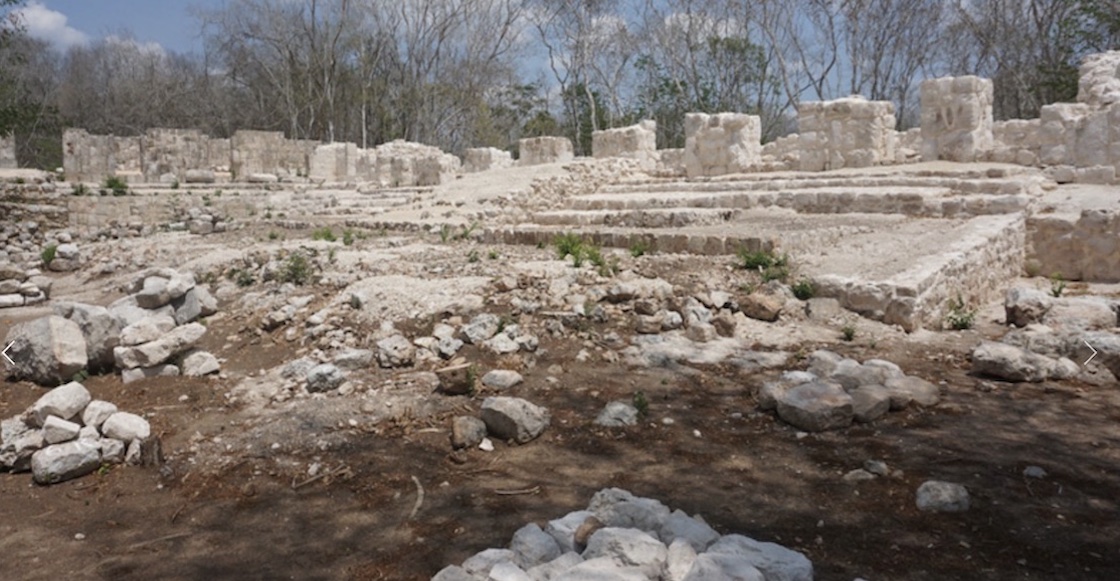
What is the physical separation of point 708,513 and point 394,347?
303cm

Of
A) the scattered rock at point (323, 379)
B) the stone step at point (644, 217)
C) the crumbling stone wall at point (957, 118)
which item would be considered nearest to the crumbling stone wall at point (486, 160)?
the stone step at point (644, 217)

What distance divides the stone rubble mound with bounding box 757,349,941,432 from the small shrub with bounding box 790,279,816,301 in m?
1.81

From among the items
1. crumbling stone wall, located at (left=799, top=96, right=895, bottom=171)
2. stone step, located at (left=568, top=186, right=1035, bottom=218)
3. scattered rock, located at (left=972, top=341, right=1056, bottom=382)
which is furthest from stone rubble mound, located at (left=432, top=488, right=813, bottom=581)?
crumbling stone wall, located at (left=799, top=96, right=895, bottom=171)

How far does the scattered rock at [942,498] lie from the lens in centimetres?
308

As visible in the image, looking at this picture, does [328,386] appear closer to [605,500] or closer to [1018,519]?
[605,500]

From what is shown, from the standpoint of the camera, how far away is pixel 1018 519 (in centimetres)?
298

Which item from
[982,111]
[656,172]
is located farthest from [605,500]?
[656,172]

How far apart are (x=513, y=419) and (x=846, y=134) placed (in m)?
12.3

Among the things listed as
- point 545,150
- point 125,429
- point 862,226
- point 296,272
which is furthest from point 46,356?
point 545,150

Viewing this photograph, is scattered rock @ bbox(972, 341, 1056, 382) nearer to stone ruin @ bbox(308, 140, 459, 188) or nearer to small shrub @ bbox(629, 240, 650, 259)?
small shrub @ bbox(629, 240, 650, 259)

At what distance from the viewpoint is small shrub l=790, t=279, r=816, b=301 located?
6691 mm

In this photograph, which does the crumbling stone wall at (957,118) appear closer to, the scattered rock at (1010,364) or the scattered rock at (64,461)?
the scattered rock at (1010,364)

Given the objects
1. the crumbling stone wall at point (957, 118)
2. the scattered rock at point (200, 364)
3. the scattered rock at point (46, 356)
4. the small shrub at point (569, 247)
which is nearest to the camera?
the scattered rock at point (46, 356)

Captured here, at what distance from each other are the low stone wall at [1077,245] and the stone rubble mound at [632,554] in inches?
336
